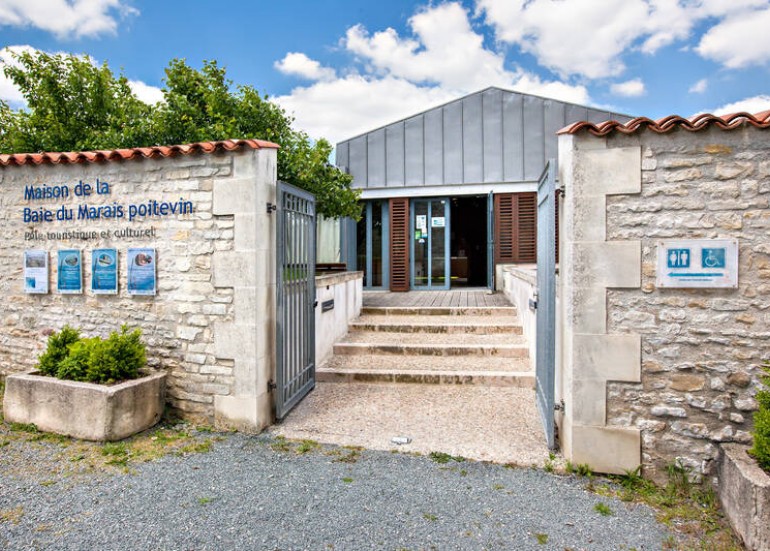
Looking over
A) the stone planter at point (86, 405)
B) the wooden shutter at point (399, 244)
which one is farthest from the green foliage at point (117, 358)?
the wooden shutter at point (399, 244)

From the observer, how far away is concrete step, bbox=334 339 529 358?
238 inches

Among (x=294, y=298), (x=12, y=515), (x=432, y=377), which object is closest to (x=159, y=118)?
(x=294, y=298)

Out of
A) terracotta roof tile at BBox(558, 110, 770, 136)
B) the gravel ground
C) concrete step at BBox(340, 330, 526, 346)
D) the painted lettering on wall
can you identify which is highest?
terracotta roof tile at BBox(558, 110, 770, 136)

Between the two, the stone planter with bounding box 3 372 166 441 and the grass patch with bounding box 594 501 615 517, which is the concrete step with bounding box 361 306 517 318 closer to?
the stone planter with bounding box 3 372 166 441

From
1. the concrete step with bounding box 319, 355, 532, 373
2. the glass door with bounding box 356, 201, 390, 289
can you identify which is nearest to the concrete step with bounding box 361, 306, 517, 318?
the concrete step with bounding box 319, 355, 532, 373

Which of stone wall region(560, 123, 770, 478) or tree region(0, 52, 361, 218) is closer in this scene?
stone wall region(560, 123, 770, 478)

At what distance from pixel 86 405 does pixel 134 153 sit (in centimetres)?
241

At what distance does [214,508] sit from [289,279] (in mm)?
2277

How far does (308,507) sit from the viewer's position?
9.63 ft

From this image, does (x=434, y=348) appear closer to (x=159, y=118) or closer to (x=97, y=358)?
(x=97, y=358)

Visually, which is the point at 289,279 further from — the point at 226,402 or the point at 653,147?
the point at 653,147

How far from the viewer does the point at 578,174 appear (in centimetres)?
337

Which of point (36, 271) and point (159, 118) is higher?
point (159, 118)

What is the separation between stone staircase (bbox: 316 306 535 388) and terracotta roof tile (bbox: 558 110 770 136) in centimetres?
303
